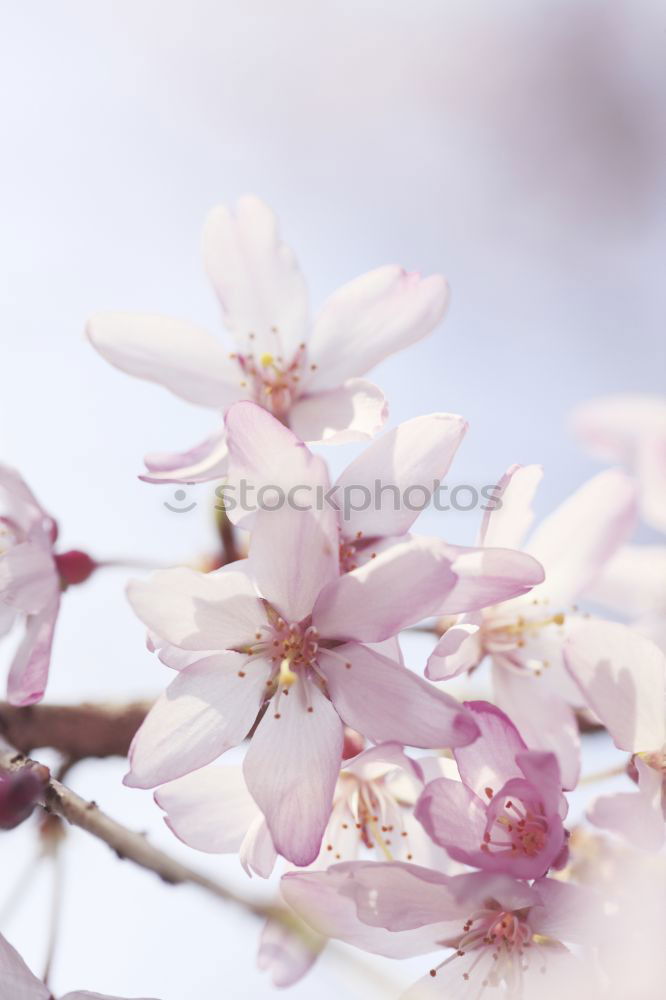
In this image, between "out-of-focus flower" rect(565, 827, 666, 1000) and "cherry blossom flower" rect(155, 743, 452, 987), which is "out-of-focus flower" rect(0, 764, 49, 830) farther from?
"out-of-focus flower" rect(565, 827, 666, 1000)

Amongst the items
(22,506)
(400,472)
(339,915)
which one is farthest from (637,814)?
(22,506)

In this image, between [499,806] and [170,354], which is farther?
[170,354]

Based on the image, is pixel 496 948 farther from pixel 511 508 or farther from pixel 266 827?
pixel 511 508

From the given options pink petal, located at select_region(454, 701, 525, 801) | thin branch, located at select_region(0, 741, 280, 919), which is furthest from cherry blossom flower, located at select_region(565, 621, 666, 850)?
thin branch, located at select_region(0, 741, 280, 919)

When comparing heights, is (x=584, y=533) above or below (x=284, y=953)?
above

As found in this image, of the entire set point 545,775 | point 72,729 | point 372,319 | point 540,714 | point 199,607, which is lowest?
point 72,729

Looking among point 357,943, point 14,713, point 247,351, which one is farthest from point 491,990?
point 247,351

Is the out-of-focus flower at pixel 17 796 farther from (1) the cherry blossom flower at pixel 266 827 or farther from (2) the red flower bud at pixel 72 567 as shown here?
(2) the red flower bud at pixel 72 567

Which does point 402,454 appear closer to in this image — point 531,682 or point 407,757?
point 407,757
